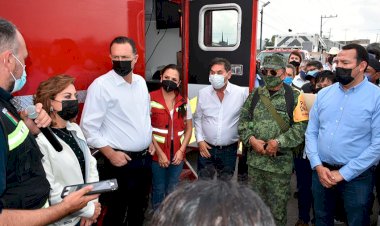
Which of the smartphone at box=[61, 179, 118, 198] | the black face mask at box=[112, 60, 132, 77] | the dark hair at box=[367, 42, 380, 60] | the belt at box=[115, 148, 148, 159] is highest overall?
the dark hair at box=[367, 42, 380, 60]

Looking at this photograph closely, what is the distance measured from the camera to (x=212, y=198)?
78 cm

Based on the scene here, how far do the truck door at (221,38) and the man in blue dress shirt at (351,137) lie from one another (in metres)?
1.61

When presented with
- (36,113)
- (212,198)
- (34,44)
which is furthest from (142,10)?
(212,198)

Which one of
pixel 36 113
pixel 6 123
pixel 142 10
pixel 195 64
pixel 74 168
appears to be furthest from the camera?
pixel 195 64

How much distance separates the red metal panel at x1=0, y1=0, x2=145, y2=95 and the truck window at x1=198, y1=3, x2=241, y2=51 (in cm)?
130

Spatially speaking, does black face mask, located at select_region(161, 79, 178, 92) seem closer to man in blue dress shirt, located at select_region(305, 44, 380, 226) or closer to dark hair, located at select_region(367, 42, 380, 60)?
man in blue dress shirt, located at select_region(305, 44, 380, 226)

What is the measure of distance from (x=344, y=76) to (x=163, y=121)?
1659 millimetres

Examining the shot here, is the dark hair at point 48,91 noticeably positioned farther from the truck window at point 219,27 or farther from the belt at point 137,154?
the truck window at point 219,27

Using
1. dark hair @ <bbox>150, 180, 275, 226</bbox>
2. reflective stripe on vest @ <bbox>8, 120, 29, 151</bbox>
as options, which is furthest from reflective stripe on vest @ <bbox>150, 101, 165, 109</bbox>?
dark hair @ <bbox>150, 180, 275, 226</bbox>

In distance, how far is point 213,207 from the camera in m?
0.76

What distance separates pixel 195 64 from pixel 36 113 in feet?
9.45

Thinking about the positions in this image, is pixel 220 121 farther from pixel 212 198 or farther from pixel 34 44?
pixel 212 198

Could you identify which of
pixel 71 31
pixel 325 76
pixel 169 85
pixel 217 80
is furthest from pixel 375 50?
pixel 71 31

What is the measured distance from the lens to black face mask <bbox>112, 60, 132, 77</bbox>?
111 inches
